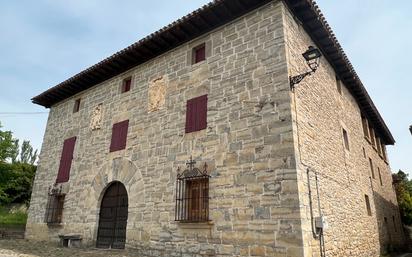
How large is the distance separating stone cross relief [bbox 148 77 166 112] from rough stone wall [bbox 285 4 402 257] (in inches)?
139

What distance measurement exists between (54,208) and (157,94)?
213 inches

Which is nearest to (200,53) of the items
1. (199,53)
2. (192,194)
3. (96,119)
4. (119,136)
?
(199,53)

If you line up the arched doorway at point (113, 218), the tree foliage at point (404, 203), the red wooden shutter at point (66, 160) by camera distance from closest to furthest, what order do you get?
the arched doorway at point (113, 218) < the red wooden shutter at point (66, 160) < the tree foliage at point (404, 203)

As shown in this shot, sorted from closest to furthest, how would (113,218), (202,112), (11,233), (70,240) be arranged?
(202,112) → (113,218) → (70,240) → (11,233)

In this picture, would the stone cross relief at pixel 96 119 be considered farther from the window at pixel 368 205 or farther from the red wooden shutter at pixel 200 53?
the window at pixel 368 205

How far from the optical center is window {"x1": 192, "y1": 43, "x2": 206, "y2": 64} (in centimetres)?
776

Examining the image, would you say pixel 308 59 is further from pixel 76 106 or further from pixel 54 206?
pixel 54 206

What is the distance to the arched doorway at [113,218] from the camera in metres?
7.91

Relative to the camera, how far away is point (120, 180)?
8.20 m

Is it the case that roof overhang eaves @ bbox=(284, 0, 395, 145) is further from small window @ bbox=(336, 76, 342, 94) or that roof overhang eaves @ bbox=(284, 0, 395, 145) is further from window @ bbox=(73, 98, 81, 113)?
window @ bbox=(73, 98, 81, 113)

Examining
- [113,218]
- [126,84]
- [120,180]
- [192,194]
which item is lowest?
[113,218]

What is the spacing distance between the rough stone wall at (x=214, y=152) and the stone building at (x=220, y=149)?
1.0 inches

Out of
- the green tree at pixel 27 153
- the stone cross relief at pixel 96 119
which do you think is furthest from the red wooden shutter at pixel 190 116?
the green tree at pixel 27 153

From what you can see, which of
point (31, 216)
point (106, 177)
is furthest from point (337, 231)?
point (31, 216)
